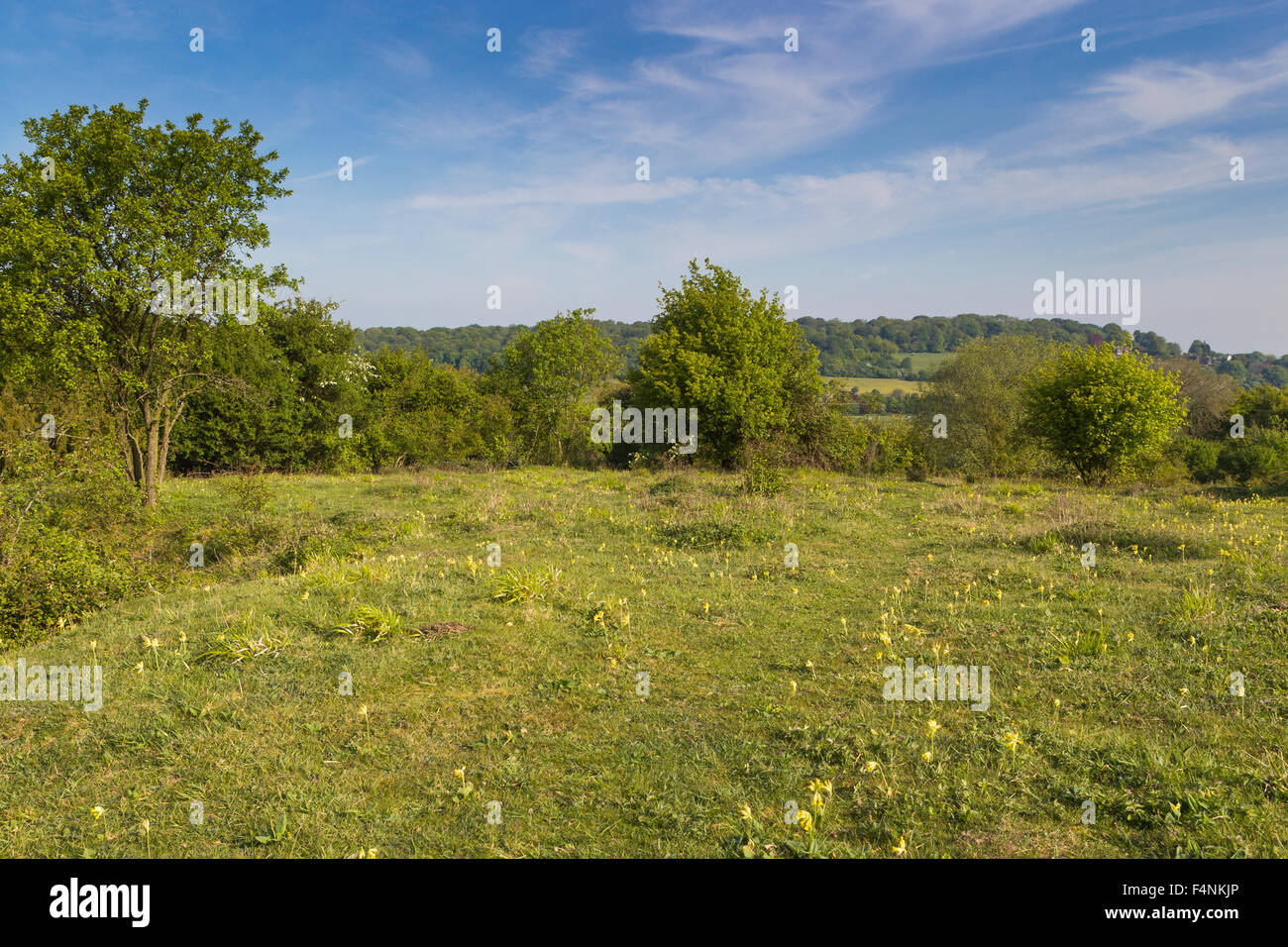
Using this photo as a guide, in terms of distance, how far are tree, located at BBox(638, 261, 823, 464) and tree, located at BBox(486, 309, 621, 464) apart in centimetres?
721

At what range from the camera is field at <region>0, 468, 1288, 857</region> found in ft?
14.8

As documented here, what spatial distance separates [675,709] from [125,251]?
704 inches

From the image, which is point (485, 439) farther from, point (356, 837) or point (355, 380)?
point (356, 837)

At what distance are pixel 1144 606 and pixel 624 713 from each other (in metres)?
6.86

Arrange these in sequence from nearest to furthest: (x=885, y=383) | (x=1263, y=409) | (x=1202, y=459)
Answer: (x=1202, y=459) → (x=1263, y=409) → (x=885, y=383)

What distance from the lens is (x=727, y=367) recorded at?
2711 cm

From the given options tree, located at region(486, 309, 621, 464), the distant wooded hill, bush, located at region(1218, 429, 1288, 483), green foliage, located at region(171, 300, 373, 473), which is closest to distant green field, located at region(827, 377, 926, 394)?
the distant wooded hill

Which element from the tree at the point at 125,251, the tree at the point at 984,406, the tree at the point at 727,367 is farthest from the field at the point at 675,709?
the tree at the point at 984,406

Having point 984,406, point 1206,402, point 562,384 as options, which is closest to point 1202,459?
point 984,406

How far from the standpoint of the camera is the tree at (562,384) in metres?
35.7

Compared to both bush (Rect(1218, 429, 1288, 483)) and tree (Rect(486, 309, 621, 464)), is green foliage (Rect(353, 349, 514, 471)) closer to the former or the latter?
tree (Rect(486, 309, 621, 464))

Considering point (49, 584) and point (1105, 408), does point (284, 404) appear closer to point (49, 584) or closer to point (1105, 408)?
point (49, 584)

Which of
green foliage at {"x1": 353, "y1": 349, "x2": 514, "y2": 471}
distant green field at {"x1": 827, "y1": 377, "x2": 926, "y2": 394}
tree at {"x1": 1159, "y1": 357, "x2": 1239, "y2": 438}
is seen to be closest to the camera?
green foliage at {"x1": 353, "y1": 349, "x2": 514, "y2": 471}

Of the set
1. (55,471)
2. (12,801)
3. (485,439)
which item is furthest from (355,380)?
(12,801)
